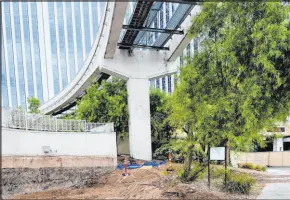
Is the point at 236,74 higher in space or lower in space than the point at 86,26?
lower

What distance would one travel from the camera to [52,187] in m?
10.4

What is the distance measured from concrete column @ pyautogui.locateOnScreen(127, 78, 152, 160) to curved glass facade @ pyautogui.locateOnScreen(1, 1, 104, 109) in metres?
43.3

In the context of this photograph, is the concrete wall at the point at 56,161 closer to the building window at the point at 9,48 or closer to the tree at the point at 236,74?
the tree at the point at 236,74

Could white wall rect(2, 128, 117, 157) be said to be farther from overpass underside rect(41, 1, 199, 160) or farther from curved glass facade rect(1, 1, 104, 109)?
curved glass facade rect(1, 1, 104, 109)

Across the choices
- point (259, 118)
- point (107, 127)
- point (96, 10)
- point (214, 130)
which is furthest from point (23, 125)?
point (96, 10)

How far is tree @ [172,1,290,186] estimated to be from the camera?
24.4 ft

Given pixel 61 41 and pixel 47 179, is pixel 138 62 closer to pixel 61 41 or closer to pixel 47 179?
pixel 47 179

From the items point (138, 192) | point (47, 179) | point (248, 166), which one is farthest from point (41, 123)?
point (248, 166)

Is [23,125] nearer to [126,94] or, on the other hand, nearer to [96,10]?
[126,94]

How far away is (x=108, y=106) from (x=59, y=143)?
6.75m

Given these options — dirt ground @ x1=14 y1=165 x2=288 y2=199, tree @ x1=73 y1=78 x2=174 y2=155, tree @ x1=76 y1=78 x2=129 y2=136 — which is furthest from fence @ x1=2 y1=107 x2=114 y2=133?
tree @ x1=73 y1=78 x2=174 y2=155

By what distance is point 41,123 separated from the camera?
11312 mm

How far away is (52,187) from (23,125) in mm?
2838

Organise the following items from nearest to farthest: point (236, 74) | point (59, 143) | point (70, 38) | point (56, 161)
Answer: point (236, 74), point (56, 161), point (59, 143), point (70, 38)
